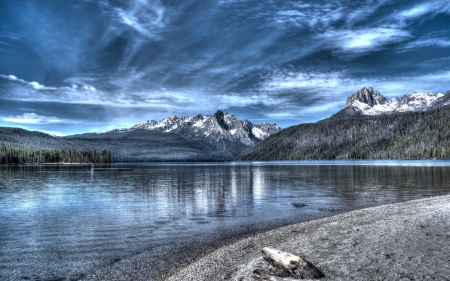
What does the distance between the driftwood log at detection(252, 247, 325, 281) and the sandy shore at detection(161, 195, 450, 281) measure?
0.56 meters

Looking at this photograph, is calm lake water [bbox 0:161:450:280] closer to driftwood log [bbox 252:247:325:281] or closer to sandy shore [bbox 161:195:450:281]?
sandy shore [bbox 161:195:450:281]

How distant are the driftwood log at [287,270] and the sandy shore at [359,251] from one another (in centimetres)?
56

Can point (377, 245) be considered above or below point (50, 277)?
above

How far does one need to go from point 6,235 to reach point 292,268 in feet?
84.7

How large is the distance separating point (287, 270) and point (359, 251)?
5591 millimetres

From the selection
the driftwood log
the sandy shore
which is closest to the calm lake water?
the sandy shore

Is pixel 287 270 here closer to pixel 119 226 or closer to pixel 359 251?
pixel 359 251

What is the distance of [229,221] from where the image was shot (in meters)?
34.3

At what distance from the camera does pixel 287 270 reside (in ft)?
46.4

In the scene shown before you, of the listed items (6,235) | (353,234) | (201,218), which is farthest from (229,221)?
(6,235)

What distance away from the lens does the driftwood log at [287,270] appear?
13945 millimetres

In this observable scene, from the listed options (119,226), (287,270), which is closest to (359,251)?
(287,270)

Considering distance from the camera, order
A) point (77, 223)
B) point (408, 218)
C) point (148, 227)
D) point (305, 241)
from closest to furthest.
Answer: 1. point (305, 241)
2. point (408, 218)
3. point (148, 227)
4. point (77, 223)

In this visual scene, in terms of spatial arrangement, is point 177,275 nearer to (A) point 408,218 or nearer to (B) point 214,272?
(B) point 214,272
